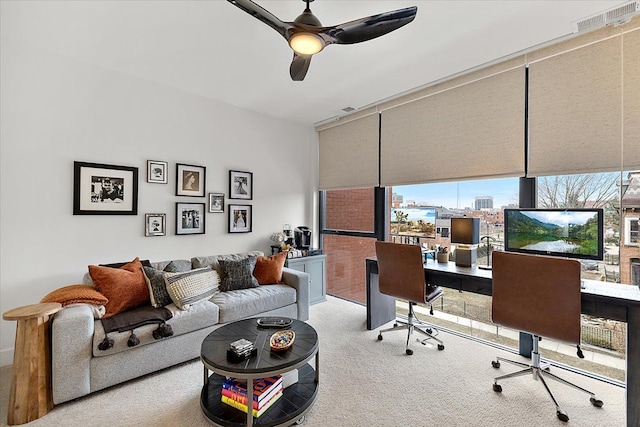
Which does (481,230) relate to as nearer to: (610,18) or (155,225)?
(610,18)

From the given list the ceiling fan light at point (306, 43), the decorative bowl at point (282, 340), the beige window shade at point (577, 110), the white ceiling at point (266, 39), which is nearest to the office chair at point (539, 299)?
the beige window shade at point (577, 110)

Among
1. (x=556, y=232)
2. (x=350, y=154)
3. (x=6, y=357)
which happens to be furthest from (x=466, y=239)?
(x=6, y=357)

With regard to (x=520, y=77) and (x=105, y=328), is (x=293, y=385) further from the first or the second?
(x=520, y=77)

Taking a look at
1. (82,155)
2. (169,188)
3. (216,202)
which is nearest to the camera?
(82,155)

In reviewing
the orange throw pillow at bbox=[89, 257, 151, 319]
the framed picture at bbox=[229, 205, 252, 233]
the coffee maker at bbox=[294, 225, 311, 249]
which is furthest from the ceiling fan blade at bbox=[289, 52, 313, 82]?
the coffee maker at bbox=[294, 225, 311, 249]

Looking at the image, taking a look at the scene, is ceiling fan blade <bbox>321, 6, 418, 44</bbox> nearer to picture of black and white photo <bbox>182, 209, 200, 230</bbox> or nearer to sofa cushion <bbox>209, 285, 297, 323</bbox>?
sofa cushion <bbox>209, 285, 297, 323</bbox>

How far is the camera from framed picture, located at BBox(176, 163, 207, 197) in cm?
341

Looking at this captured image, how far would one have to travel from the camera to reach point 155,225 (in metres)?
3.23

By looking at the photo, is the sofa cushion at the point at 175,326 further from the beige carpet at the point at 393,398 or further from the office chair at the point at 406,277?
the office chair at the point at 406,277

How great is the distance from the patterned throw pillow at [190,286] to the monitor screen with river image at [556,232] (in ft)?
9.55

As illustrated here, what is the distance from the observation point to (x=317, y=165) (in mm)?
4910

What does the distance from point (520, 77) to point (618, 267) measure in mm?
1823

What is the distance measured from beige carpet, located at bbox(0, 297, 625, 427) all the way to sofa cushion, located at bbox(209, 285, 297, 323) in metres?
0.51

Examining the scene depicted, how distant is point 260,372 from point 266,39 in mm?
2486
